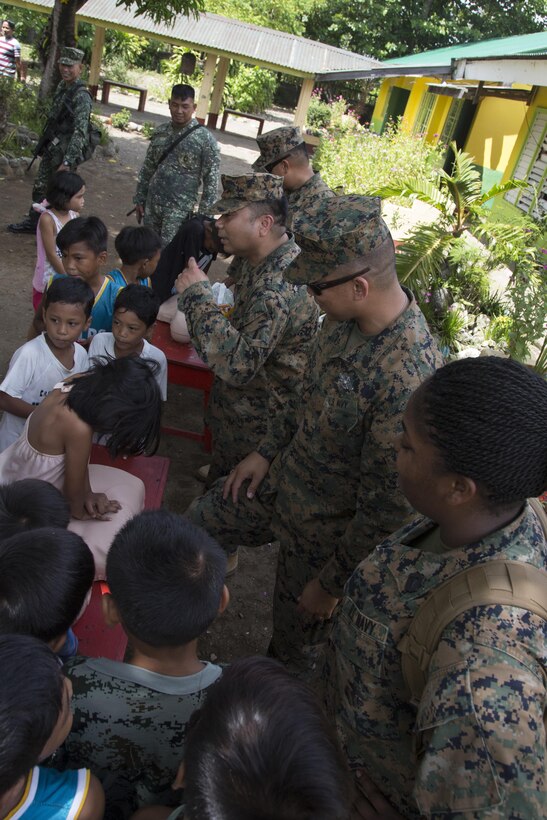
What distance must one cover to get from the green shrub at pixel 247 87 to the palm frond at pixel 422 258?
1961 cm

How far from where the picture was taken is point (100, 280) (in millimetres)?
3662

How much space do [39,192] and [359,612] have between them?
6.22 metres

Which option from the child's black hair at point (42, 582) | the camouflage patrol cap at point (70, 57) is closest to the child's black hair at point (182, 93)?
the camouflage patrol cap at point (70, 57)

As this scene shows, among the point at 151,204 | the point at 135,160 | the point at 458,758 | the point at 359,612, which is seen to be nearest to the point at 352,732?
the point at 359,612

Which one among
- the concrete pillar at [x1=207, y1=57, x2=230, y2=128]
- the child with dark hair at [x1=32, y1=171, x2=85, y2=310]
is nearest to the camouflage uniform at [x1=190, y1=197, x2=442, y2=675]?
the child with dark hair at [x1=32, y1=171, x2=85, y2=310]

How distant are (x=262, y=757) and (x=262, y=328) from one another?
1.81 m

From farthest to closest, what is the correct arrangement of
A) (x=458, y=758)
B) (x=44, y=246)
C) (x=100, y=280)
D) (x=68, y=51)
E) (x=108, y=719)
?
(x=68, y=51)
(x=44, y=246)
(x=100, y=280)
(x=108, y=719)
(x=458, y=758)

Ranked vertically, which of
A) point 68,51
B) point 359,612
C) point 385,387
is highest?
point 68,51

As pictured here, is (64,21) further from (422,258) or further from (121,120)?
(121,120)

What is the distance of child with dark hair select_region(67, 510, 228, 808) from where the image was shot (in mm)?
1320

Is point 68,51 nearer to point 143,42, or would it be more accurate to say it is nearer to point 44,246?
point 44,246

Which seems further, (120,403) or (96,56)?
(96,56)

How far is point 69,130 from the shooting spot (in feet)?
20.1

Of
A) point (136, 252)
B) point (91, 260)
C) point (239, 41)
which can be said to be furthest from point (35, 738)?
point (239, 41)
